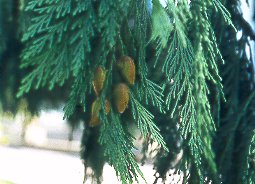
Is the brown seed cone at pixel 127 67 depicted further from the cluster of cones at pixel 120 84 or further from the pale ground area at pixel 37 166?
the pale ground area at pixel 37 166

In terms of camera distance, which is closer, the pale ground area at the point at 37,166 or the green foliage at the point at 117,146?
the green foliage at the point at 117,146

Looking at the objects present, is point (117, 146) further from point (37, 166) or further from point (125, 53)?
point (37, 166)

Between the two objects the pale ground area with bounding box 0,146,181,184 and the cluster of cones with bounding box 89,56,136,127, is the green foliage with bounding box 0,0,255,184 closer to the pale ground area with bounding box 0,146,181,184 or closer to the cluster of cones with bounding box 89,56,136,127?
the cluster of cones with bounding box 89,56,136,127

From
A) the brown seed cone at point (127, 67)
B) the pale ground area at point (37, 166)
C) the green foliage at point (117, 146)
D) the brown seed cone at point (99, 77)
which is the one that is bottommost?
the pale ground area at point (37, 166)

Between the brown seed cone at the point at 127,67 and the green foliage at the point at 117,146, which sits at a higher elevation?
the brown seed cone at the point at 127,67

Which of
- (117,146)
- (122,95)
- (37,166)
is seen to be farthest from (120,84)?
(37,166)

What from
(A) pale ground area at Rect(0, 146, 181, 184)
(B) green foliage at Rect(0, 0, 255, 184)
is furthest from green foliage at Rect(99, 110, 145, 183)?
(A) pale ground area at Rect(0, 146, 181, 184)

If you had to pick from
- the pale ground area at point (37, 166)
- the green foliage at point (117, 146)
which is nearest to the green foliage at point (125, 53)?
the green foliage at point (117, 146)
